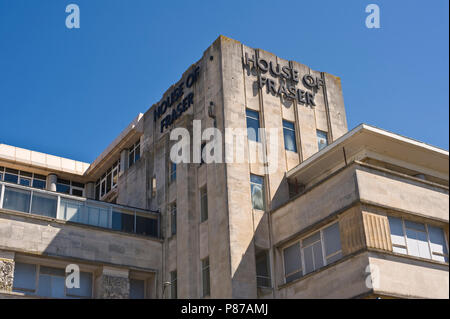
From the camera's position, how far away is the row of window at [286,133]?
113 ft

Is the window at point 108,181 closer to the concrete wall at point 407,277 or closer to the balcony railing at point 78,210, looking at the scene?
the balcony railing at point 78,210

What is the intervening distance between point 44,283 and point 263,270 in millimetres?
11681

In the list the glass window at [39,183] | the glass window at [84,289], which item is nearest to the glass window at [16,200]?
the glass window at [84,289]

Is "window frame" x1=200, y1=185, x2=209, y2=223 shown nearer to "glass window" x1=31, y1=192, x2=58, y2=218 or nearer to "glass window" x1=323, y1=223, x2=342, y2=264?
→ "glass window" x1=323, y1=223, x2=342, y2=264

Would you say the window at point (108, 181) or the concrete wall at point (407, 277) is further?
the window at point (108, 181)

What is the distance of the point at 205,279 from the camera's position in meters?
32.1

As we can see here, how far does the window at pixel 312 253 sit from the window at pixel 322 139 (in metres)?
9.07

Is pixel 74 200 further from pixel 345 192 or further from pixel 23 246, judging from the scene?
pixel 345 192

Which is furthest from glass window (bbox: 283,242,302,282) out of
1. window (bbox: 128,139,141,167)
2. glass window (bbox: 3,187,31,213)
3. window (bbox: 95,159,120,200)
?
window (bbox: 95,159,120,200)

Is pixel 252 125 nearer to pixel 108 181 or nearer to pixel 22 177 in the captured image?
pixel 108 181

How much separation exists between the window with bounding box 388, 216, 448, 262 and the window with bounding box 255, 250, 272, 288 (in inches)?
270
